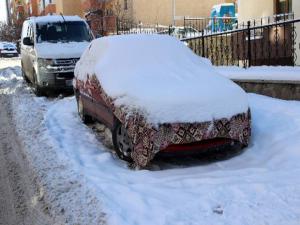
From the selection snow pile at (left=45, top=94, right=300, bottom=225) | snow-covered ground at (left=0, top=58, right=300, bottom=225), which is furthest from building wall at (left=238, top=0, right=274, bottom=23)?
snow pile at (left=45, top=94, right=300, bottom=225)

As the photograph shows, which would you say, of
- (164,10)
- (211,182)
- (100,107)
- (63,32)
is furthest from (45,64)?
(164,10)

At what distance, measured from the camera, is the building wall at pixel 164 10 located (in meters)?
39.4

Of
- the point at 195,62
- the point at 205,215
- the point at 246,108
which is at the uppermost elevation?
the point at 195,62

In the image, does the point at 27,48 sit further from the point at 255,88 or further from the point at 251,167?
the point at 251,167

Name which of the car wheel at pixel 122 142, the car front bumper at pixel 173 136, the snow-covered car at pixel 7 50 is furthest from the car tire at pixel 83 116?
the snow-covered car at pixel 7 50

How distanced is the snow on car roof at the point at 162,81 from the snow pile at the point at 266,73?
5.30 feet

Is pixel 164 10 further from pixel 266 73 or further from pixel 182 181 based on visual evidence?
pixel 182 181

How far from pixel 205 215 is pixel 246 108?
260 centimetres

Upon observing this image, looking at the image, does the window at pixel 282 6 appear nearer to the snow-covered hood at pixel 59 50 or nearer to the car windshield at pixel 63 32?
the car windshield at pixel 63 32

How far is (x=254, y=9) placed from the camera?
16641 millimetres

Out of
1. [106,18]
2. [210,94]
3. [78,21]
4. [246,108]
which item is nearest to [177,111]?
[210,94]

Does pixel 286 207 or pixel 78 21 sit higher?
pixel 78 21

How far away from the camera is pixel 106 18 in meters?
35.1

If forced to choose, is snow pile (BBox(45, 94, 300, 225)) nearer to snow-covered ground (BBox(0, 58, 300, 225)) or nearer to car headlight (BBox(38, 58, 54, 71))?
snow-covered ground (BBox(0, 58, 300, 225))
